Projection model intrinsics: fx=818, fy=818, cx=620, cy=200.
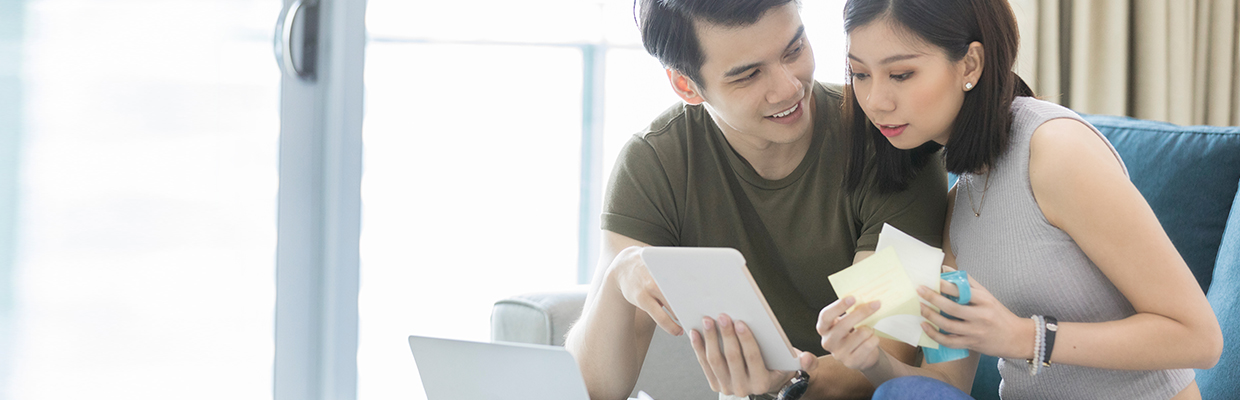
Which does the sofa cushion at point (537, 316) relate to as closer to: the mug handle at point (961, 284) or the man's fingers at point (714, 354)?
the man's fingers at point (714, 354)

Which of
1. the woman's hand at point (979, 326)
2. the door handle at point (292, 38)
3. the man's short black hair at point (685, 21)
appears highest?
the door handle at point (292, 38)

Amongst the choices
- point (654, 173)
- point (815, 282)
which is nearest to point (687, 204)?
point (654, 173)

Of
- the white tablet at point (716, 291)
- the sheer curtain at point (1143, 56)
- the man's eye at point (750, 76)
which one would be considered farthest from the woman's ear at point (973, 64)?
the sheer curtain at point (1143, 56)

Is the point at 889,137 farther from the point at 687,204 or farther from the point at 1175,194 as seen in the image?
the point at 1175,194

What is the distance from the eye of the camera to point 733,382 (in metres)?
1.10

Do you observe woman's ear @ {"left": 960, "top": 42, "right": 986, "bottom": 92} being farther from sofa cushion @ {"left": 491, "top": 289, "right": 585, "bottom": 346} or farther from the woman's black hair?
sofa cushion @ {"left": 491, "top": 289, "right": 585, "bottom": 346}

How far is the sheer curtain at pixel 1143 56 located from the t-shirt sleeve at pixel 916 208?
104 centimetres

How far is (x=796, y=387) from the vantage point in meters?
1.19

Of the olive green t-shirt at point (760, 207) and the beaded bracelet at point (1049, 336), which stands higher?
the olive green t-shirt at point (760, 207)

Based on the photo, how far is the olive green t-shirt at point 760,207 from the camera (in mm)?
1393

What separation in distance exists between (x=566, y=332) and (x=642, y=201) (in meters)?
0.28

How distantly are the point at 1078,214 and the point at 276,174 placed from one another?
198 centimetres

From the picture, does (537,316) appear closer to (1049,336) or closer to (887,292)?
(887,292)

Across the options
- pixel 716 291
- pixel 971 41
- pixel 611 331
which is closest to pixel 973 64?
pixel 971 41
